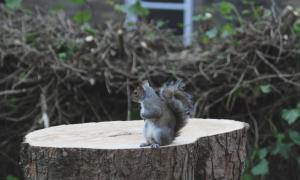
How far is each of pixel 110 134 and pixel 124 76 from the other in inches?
65.6

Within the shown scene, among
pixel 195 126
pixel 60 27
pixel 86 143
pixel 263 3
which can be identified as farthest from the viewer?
pixel 263 3

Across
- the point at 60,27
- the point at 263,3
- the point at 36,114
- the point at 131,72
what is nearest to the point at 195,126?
the point at 131,72

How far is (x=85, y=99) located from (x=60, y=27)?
78cm

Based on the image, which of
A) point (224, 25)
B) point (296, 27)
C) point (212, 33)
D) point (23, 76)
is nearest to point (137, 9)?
point (212, 33)

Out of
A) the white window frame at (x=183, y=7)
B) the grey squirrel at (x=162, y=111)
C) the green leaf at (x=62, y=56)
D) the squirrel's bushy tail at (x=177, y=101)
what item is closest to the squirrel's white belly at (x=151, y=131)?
the grey squirrel at (x=162, y=111)

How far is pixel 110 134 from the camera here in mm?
2766

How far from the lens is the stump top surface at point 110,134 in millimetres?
2480

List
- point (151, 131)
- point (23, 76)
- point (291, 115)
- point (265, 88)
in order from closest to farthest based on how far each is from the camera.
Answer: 1. point (151, 131)
2. point (291, 115)
3. point (265, 88)
4. point (23, 76)

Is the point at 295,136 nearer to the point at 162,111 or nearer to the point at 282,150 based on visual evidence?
the point at 282,150

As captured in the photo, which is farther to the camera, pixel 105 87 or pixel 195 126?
pixel 105 87

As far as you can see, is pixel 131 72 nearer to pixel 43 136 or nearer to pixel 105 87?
pixel 105 87

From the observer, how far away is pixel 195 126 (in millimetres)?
2973

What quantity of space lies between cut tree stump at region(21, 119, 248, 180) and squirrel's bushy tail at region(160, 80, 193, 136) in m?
0.09

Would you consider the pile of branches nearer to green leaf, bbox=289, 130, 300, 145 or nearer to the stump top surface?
green leaf, bbox=289, 130, 300, 145
